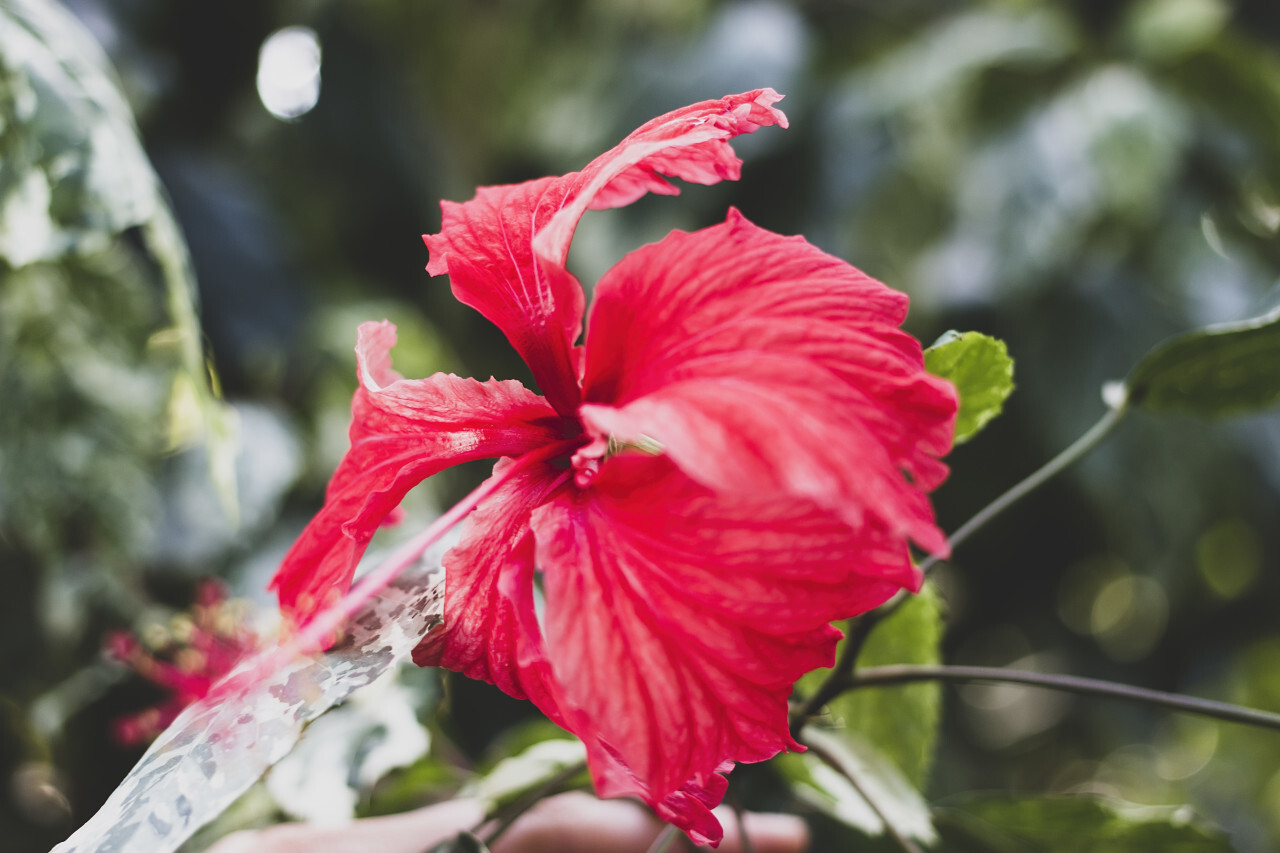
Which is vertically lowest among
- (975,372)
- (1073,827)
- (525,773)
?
(1073,827)

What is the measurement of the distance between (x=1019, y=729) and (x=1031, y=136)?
3.15ft

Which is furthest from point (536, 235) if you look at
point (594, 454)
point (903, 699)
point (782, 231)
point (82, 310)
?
point (782, 231)

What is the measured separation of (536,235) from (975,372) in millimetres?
171

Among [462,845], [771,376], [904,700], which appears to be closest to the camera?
[771,376]

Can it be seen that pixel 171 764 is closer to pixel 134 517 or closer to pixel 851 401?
pixel 851 401

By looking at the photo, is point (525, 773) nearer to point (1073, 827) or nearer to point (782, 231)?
point (1073, 827)

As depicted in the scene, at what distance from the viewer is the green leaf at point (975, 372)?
11.7 inches

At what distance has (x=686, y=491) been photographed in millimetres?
221

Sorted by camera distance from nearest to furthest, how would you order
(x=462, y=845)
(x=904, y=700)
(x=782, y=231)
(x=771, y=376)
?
(x=771, y=376), (x=462, y=845), (x=904, y=700), (x=782, y=231)

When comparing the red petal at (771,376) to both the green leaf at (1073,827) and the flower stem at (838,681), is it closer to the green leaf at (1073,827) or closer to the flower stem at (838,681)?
the flower stem at (838,681)

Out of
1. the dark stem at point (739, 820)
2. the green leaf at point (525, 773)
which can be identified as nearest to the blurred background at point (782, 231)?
the green leaf at point (525, 773)

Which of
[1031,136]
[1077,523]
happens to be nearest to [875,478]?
[1031,136]

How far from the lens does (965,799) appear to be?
0.44 metres

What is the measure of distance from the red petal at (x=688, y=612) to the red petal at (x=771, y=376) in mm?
18
